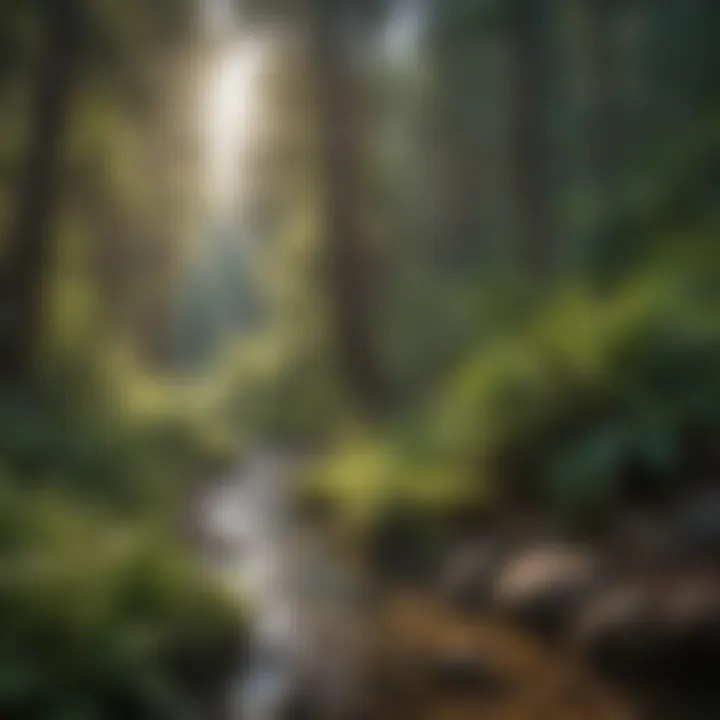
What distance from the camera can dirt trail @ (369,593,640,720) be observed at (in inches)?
82.4

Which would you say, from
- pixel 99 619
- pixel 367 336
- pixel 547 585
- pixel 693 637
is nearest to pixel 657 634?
pixel 693 637

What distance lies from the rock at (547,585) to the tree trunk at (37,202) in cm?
129

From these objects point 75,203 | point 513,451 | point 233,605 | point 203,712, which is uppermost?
point 75,203

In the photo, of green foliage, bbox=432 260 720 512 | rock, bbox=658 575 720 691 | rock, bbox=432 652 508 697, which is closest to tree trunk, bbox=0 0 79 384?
green foliage, bbox=432 260 720 512

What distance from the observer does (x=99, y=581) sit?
2.16m

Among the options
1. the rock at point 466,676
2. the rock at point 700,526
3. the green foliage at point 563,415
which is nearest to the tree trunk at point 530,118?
the green foliage at point 563,415

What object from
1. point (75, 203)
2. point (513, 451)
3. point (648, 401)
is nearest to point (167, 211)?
point (75, 203)

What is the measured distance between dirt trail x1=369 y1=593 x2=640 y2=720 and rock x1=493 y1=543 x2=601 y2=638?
5 cm

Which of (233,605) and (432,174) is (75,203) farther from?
(233,605)

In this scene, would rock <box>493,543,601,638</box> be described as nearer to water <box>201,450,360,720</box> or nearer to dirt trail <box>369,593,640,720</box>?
dirt trail <box>369,593,640,720</box>

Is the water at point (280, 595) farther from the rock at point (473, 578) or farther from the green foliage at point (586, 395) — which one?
the green foliage at point (586, 395)

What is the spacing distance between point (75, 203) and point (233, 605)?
3.74ft

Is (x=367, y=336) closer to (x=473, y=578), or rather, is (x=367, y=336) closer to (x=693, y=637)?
(x=473, y=578)

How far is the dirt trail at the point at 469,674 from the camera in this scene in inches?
82.4
